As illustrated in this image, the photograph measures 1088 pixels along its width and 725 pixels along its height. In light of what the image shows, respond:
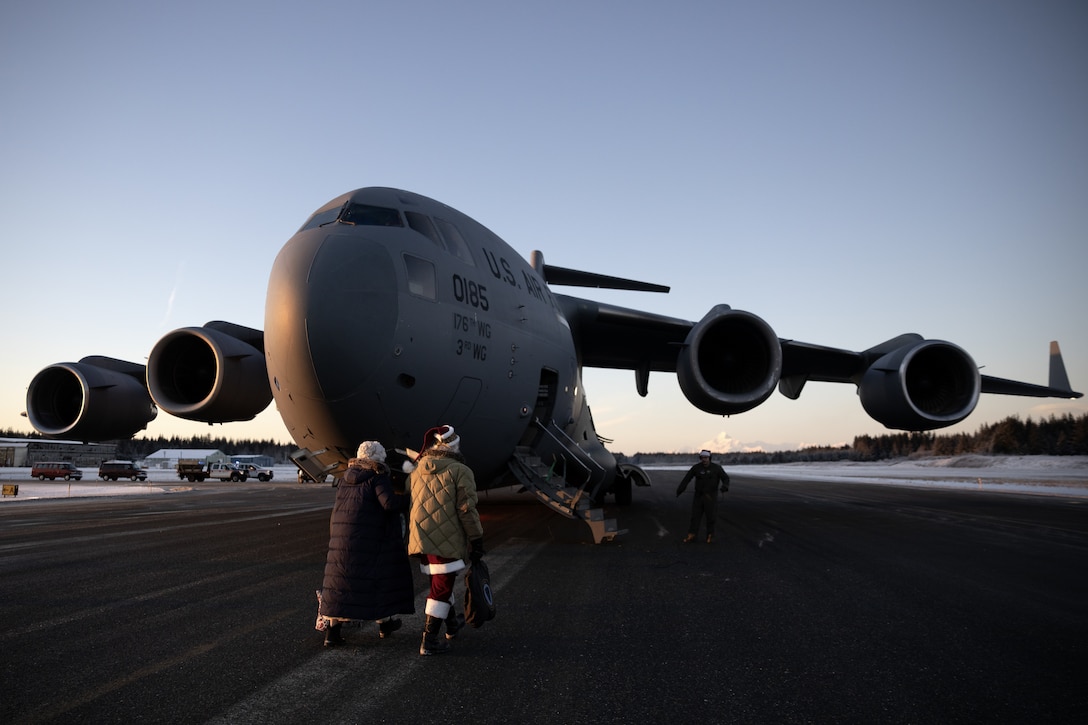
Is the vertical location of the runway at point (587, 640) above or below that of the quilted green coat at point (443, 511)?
below

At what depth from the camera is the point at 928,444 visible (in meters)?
106

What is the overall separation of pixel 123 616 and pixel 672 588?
4.60 metres

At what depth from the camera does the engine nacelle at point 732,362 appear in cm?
1006

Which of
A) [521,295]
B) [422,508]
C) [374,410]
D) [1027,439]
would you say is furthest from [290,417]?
[1027,439]

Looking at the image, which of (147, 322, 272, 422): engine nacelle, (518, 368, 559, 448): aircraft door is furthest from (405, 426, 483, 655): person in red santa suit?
(147, 322, 272, 422): engine nacelle

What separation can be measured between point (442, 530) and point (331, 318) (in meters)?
2.53

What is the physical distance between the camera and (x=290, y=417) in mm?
6285

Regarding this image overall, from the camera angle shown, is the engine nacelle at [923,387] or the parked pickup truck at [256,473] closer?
the engine nacelle at [923,387]

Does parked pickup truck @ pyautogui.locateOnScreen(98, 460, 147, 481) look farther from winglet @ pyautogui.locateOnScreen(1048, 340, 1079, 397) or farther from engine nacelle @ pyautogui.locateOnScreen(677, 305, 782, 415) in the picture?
winglet @ pyautogui.locateOnScreen(1048, 340, 1079, 397)

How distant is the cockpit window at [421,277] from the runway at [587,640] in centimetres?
294

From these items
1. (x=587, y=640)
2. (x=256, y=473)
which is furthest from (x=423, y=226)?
(x=256, y=473)

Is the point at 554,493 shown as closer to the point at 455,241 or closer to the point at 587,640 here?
the point at 455,241

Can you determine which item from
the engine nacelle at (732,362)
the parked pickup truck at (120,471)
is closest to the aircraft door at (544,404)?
the engine nacelle at (732,362)

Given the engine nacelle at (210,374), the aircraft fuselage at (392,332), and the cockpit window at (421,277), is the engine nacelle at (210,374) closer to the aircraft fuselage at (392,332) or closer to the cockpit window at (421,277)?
the aircraft fuselage at (392,332)
